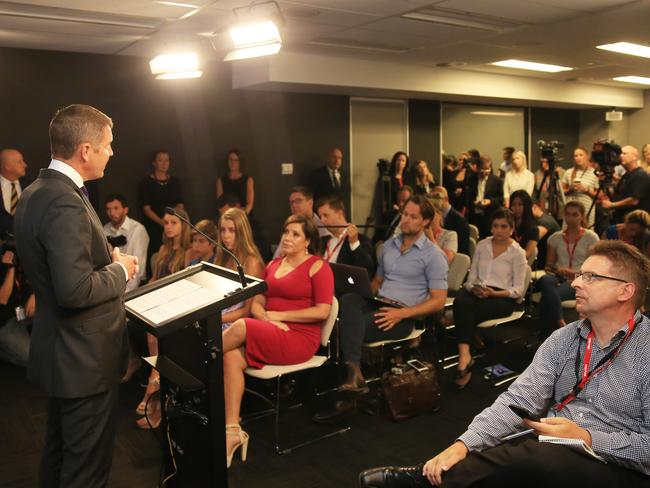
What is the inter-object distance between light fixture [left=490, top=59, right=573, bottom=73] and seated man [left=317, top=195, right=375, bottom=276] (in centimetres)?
412

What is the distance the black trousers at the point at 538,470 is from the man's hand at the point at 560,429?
0.04 m

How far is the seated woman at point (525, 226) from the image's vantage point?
16.4 ft

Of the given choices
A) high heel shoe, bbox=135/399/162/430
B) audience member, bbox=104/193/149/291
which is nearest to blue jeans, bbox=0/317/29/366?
audience member, bbox=104/193/149/291

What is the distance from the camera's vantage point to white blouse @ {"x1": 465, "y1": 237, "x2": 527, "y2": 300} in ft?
13.9

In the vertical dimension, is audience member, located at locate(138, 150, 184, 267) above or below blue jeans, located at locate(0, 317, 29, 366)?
above

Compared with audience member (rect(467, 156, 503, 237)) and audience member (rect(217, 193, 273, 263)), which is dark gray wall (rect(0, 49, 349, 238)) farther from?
audience member (rect(467, 156, 503, 237))

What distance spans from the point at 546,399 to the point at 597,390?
0.62 ft

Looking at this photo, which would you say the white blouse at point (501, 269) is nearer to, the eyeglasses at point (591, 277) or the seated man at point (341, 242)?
the seated man at point (341, 242)

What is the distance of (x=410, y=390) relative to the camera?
3518mm

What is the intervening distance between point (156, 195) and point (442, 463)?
5.60 meters

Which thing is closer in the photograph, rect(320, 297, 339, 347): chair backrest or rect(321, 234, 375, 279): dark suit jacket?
rect(320, 297, 339, 347): chair backrest

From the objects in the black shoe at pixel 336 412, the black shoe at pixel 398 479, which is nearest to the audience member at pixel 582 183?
the black shoe at pixel 336 412

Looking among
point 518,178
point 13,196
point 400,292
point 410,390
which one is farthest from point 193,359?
point 518,178

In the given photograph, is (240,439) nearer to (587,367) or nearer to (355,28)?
(587,367)
